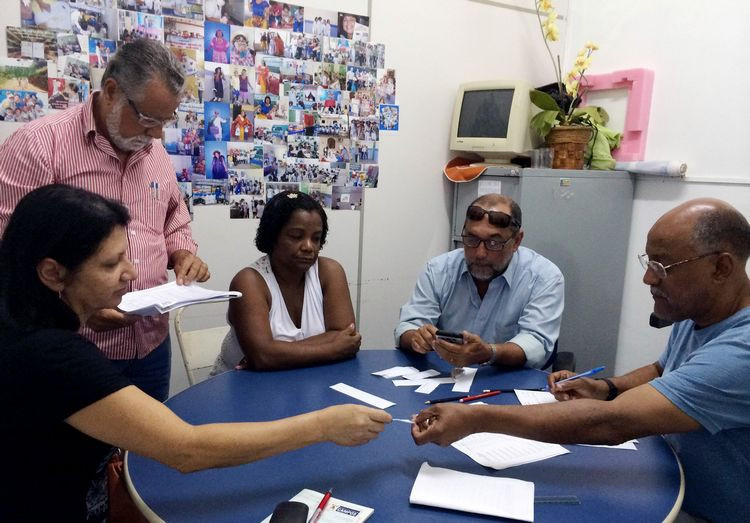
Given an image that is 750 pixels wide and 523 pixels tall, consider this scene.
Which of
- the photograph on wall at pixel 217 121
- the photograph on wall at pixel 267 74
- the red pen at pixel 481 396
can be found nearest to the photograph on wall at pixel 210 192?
the photograph on wall at pixel 217 121

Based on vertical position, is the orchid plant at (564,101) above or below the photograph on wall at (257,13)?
below

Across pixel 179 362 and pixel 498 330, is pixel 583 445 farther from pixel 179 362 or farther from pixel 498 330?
pixel 179 362

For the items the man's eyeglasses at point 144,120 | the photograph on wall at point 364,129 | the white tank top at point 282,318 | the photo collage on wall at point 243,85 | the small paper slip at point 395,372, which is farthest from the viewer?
the photograph on wall at point 364,129

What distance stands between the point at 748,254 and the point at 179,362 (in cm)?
254

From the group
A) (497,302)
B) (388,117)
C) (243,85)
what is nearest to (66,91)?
(243,85)

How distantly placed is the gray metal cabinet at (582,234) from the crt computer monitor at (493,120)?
166mm

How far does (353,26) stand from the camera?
3145 mm

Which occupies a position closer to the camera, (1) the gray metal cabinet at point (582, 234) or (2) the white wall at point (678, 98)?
(2) the white wall at point (678, 98)

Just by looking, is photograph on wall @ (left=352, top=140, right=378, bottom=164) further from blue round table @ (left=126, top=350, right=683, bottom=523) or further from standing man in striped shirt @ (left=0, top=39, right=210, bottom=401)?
blue round table @ (left=126, top=350, right=683, bottom=523)

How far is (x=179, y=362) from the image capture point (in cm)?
292

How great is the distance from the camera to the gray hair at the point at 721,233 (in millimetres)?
1389

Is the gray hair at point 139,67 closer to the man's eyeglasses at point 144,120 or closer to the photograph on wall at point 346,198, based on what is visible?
the man's eyeglasses at point 144,120

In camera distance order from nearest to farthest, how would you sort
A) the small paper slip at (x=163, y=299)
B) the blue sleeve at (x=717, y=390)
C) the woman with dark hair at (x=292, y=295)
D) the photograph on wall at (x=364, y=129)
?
the blue sleeve at (x=717, y=390)
the small paper slip at (x=163, y=299)
the woman with dark hair at (x=292, y=295)
the photograph on wall at (x=364, y=129)

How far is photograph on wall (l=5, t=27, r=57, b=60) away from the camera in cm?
234
